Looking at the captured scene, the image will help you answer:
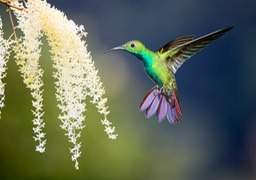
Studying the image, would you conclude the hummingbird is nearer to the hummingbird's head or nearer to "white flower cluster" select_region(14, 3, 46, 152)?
the hummingbird's head

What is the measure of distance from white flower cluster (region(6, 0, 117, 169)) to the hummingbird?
13 cm

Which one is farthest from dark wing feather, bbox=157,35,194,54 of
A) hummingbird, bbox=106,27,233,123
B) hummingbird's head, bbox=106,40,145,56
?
hummingbird's head, bbox=106,40,145,56

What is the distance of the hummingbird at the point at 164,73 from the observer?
867mm

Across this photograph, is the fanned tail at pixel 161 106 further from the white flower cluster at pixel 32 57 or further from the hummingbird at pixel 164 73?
the white flower cluster at pixel 32 57

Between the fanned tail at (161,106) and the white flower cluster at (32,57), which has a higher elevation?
the white flower cluster at (32,57)

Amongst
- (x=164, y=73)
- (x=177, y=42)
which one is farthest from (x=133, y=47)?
(x=177, y=42)

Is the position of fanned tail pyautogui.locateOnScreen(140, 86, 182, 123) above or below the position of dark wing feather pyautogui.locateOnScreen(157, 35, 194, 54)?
below

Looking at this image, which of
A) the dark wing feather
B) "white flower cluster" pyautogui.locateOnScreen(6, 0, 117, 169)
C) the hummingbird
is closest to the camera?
"white flower cluster" pyautogui.locateOnScreen(6, 0, 117, 169)

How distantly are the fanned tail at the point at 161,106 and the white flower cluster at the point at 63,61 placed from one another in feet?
0.54

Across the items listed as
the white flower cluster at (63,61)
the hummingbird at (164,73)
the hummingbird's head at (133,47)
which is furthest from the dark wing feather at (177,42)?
the white flower cluster at (63,61)

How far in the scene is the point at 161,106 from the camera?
36.3 inches

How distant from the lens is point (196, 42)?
34.7 inches

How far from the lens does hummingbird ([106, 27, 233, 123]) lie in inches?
34.1

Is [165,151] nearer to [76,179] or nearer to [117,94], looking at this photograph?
[117,94]
